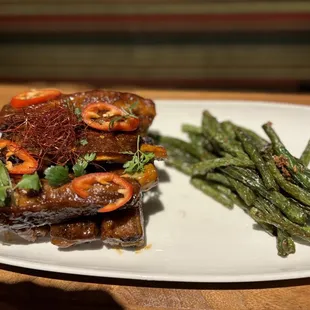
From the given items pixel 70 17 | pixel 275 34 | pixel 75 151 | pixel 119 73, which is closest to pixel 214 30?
pixel 275 34

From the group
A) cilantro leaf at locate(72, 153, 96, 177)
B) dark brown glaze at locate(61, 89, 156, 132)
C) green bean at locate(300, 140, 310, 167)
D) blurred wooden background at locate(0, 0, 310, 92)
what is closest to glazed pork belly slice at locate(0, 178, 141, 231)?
cilantro leaf at locate(72, 153, 96, 177)

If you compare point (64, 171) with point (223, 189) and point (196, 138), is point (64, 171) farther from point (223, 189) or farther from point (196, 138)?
point (196, 138)

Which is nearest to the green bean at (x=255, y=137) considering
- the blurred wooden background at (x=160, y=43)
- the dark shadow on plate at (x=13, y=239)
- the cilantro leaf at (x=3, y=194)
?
the dark shadow on plate at (x=13, y=239)

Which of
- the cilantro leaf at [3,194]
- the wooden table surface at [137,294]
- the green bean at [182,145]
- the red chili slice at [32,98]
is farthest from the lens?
the green bean at [182,145]

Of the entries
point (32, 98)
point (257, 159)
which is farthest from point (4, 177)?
point (257, 159)

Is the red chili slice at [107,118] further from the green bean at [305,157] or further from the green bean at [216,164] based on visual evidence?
the green bean at [305,157]

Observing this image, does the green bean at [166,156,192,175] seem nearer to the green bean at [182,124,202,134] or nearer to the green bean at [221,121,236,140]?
the green bean at [182,124,202,134]
